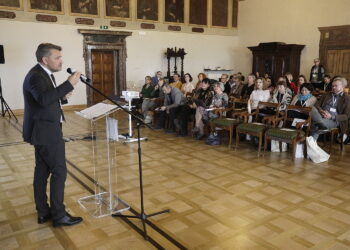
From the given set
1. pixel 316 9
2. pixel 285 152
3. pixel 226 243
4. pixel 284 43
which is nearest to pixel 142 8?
pixel 284 43

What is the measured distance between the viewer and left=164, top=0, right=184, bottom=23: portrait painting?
12196 mm

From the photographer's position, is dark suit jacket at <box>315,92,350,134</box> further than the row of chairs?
Yes

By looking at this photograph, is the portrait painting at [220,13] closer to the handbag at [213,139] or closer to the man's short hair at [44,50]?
the handbag at [213,139]

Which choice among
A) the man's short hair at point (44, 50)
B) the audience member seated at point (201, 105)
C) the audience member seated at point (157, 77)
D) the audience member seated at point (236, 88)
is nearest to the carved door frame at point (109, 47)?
the audience member seated at point (157, 77)

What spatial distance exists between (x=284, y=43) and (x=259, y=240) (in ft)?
33.8

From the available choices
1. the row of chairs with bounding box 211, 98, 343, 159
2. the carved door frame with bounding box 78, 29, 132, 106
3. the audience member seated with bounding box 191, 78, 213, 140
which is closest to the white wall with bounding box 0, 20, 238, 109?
the carved door frame with bounding box 78, 29, 132, 106

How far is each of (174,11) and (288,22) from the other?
4257 mm

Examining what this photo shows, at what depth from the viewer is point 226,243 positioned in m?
2.66

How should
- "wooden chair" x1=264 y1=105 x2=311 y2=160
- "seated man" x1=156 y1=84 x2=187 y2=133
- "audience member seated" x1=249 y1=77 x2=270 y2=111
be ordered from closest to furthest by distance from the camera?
"wooden chair" x1=264 y1=105 x2=311 y2=160 → "audience member seated" x1=249 y1=77 x2=270 y2=111 → "seated man" x1=156 y1=84 x2=187 y2=133

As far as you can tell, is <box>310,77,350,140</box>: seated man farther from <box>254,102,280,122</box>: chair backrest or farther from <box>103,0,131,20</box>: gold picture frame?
<box>103,0,131,20</box>: gold picture frame

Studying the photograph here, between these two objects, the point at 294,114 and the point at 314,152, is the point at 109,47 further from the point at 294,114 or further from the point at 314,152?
the point at 314,152

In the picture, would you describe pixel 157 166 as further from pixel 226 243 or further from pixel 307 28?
pixel 307 28

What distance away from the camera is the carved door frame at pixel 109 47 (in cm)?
1074

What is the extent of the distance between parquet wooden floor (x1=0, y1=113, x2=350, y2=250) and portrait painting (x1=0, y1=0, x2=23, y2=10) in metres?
5.50
